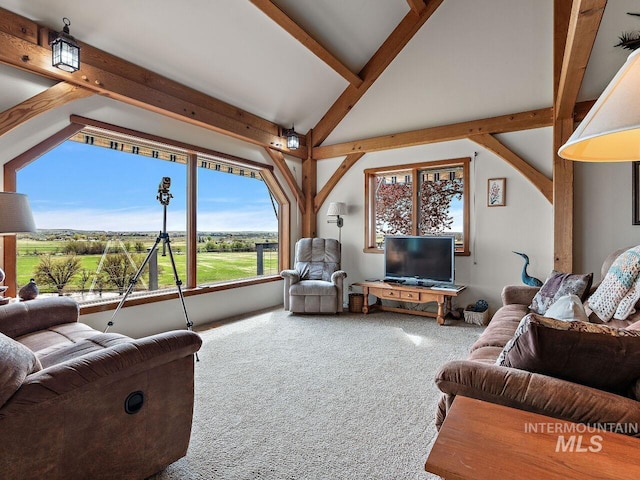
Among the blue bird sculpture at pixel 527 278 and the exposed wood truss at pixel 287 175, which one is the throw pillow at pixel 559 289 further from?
the exposed wood truss at pixel 287 175

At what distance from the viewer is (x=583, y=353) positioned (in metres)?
1.21

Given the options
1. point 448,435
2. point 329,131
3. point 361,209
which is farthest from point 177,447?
point 329,131

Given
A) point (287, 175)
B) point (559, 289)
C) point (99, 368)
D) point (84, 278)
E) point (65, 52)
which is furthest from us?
point (287, 175)

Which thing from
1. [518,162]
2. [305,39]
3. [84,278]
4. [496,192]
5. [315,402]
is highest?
[305,39]

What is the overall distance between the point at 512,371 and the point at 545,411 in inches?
6.0

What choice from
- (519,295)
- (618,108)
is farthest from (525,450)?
(519,295)

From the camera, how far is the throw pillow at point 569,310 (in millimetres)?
2101

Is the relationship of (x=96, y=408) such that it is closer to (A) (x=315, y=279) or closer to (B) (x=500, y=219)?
(A) (x=315, y=279)

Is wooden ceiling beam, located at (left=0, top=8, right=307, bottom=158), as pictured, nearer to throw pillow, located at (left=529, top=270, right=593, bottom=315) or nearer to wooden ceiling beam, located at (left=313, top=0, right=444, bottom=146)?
wooden ceiling beam, located at (left=313, top=0, right=444, bottom=146)

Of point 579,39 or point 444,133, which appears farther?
point 444,133

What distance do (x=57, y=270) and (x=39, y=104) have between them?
5.00 ft

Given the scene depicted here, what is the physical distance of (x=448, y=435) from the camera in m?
0.94

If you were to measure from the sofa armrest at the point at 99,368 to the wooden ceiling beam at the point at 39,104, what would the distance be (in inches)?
94.3

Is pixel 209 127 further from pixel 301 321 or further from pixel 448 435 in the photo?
pixel 448 435
